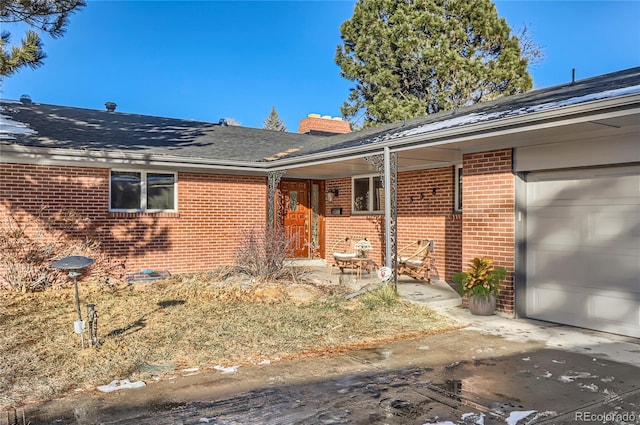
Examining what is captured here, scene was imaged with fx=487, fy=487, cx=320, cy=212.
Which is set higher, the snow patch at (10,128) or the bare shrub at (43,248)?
the snow patch at (10,128)

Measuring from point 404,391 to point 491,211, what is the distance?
4.17 m

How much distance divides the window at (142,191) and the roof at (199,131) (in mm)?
613

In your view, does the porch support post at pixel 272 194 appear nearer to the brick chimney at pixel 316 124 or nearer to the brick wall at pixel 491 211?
the brick wall at pixel 491 211

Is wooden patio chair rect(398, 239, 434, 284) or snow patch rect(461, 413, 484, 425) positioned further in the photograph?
wooden patio chair rect(398, 239, 434, 284)

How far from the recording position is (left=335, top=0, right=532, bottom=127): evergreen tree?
23.4 meters

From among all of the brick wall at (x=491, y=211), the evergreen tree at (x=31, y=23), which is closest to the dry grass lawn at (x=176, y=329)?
the brick wall at (x=491, y=211)

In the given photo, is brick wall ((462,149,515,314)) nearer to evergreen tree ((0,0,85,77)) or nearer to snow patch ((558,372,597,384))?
snow patch ((558,372,597,384))

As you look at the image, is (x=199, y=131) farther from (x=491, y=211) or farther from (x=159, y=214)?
(x=491, y=211)

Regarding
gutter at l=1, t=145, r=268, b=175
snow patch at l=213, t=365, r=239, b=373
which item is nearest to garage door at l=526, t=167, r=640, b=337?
snow patch at l=213, t=365, r=239, b=373

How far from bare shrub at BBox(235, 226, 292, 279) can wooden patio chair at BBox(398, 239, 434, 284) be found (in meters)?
2.45

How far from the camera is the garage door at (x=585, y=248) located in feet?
19.7

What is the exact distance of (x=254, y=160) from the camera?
11477 millimetres

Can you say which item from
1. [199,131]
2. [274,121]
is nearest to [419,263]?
[199,131]

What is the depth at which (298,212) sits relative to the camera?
13680mm
